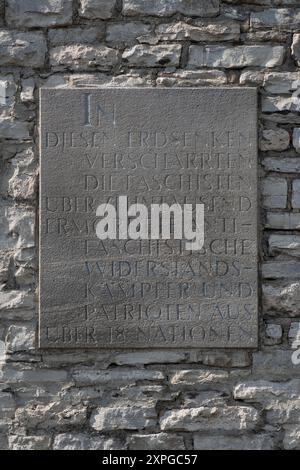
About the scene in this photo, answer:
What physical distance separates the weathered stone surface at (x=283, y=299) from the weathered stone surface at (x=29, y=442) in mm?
1242

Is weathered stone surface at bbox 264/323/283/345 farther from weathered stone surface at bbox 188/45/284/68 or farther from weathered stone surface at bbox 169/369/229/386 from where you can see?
weathered stone surface at bbox 188/45/284/68

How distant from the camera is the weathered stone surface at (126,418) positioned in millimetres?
3742

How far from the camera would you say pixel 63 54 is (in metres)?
3.84

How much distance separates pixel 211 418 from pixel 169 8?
2.01 meters

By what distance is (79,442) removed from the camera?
3736 millimetres

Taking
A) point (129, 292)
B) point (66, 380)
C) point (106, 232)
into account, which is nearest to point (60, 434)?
point (66, 380)

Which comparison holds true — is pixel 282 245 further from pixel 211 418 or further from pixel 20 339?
pixel 20 339

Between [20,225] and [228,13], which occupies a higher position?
[228,13]

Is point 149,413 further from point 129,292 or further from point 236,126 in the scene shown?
point 236,126

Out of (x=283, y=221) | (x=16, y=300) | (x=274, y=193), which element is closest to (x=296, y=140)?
(x=274, y=193)

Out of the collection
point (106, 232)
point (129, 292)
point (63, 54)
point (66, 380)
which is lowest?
point (66, 380)

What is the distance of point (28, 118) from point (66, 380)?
4.23 ft

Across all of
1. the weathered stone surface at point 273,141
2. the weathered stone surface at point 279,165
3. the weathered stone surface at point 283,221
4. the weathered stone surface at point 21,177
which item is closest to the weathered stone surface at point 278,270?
the weathered stone surface at point 283,221

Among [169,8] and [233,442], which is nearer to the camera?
[233,442]
